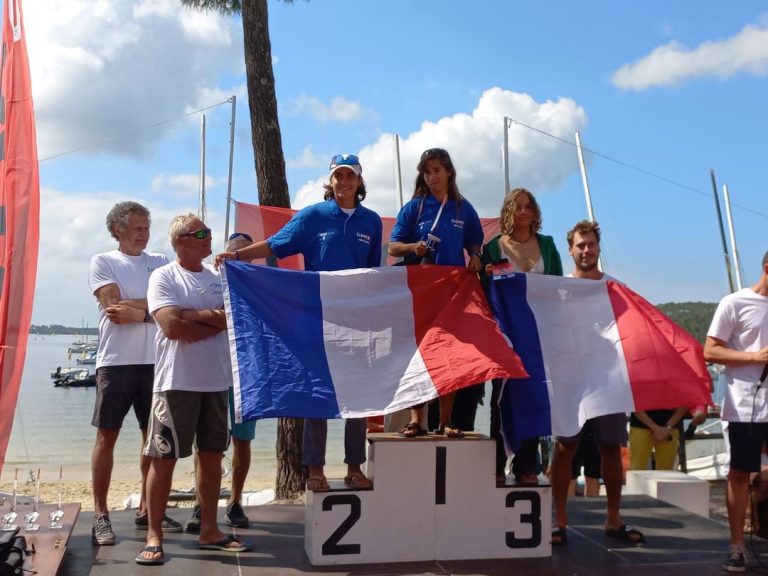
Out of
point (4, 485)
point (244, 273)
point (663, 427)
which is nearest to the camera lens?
point (244, 273)

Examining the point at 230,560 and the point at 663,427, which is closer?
the point at 230,560

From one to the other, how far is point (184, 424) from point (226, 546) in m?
0.77

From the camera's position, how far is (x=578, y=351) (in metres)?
4.58

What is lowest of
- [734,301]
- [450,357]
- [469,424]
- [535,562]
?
[535,562]

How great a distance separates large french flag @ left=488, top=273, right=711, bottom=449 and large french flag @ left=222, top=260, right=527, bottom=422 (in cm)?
27

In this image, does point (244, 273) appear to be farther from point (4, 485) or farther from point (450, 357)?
point (4, 485)

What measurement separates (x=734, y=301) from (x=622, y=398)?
0.80 meters

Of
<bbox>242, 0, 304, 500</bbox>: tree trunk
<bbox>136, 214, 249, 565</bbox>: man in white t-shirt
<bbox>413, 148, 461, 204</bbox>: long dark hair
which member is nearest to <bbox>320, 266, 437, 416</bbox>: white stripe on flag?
<bbox>413, 148, 461, 204</bbox>: long dark hair

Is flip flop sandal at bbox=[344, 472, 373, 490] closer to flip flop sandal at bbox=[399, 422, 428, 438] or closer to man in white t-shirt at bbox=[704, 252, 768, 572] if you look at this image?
flip flop sandal at bbox=[399, 422, 428, 438]

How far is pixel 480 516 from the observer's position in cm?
423

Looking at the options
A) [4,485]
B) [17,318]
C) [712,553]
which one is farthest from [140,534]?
[4,485]

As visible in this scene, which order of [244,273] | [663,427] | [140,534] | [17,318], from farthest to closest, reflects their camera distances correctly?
[663,427], [140,534], [244,273], [17,318]

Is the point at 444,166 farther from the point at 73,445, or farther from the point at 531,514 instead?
the point at 73,445

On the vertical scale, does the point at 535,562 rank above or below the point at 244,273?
below
